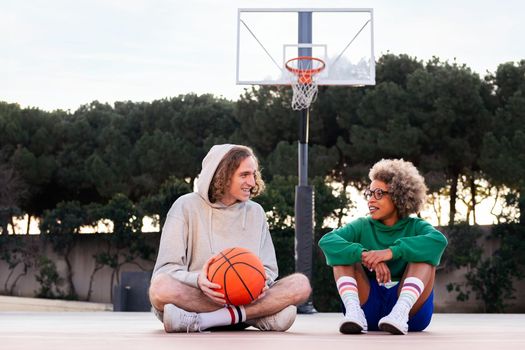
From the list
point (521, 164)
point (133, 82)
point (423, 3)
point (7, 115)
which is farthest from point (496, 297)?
point (7, 115)

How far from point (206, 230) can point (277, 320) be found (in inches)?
23.5

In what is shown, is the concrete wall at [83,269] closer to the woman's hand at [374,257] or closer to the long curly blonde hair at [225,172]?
the long curly blonde hair at [225,172]

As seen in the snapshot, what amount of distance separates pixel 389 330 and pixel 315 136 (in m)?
20.1

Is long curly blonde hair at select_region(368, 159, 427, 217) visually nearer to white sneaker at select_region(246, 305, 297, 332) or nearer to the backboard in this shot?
white sneaker at select_region(246, 305, 297, 332)

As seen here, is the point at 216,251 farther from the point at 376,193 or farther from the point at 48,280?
the point at 48,280

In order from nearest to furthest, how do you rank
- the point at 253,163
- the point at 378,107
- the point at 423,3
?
1. the point at 253,163
2. the point at 423,3
3. the point at 378,107

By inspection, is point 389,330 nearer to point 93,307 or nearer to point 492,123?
point 93,307

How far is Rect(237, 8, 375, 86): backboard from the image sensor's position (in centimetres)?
1242

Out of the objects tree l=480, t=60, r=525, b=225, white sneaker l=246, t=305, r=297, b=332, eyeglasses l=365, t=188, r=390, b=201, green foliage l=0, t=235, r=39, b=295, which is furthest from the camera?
green foliage l=0, t=235, r=39, b=295

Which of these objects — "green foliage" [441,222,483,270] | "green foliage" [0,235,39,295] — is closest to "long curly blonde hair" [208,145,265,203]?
"green foliage" [441,222,483,270]

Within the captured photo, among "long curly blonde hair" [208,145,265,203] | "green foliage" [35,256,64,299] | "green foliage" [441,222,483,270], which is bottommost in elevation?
"green foliage" [35,256,64,299]

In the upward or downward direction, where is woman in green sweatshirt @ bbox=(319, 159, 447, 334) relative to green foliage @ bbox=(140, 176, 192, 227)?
downward

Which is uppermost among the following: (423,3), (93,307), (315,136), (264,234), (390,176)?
(423,3)

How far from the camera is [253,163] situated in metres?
4.94
